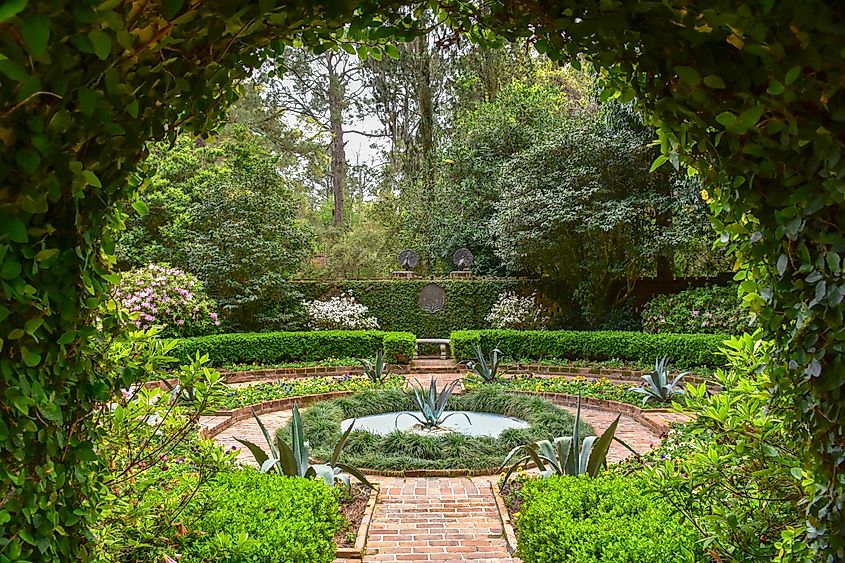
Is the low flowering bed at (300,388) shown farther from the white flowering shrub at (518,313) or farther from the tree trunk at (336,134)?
the tree trunk at (336,134)

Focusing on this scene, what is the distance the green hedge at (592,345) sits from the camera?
31.6 ft

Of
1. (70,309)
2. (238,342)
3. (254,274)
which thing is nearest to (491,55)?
(254,274)

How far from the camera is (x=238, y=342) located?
34.8 ft

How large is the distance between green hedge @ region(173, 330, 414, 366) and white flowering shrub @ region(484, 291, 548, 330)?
2852mm

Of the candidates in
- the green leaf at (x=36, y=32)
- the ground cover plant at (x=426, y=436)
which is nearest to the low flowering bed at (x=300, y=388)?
the ground cover plant at (x=426, y=436)

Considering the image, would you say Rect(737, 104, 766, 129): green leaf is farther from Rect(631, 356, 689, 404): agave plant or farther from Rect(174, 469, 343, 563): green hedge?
Rect(631, 356, 689, 404): agave plant

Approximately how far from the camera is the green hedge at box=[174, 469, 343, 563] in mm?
2445

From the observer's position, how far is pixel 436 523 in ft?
13.4

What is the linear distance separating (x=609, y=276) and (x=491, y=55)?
858 centimetres

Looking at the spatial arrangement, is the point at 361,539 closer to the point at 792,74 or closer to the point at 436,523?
the point at 436,523

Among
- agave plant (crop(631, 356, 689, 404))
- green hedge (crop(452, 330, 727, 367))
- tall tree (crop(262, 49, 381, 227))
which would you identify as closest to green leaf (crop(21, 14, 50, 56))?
agave plant (crop(631, 356, 689, 404))

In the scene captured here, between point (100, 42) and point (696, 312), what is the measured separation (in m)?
11.2

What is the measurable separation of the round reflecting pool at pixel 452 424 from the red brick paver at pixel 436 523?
4.89 ft

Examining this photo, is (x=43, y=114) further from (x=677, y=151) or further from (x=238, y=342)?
(x=238, y=342)
